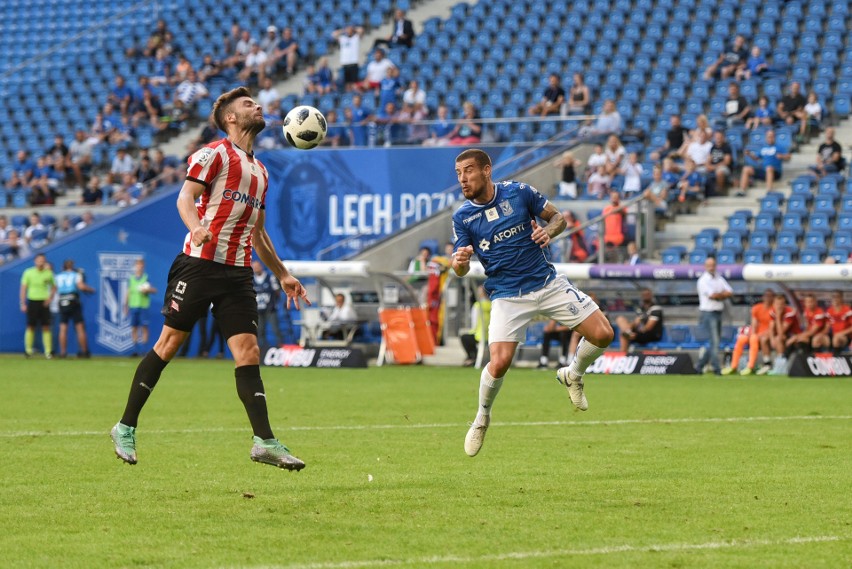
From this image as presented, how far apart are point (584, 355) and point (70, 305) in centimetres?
2081

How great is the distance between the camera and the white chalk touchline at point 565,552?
6020mm

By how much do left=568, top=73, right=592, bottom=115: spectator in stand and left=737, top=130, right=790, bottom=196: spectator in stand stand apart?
3.56 meters

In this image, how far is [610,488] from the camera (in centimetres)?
853

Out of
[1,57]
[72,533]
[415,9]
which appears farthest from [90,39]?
[72,533]

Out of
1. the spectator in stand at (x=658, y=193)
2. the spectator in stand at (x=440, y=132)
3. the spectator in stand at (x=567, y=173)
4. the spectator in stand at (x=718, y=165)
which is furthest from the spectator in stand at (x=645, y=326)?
the spectator in stand at (x=440, y=132)

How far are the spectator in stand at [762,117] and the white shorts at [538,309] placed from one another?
59.7 ft

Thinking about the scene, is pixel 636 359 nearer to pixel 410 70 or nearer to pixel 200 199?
pixel 410 70

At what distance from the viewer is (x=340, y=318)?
86.1ft

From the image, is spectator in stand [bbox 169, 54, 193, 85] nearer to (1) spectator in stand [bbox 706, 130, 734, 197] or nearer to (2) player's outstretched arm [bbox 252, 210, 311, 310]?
(1) spectator in stand [bbox 706, 130, 734, 197]

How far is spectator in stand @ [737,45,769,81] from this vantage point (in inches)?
1121

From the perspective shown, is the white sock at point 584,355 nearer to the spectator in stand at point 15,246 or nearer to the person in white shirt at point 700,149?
the person in white shirt at point 700,149

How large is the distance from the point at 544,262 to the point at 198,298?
8.63 ft

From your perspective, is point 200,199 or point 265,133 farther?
point 265,133

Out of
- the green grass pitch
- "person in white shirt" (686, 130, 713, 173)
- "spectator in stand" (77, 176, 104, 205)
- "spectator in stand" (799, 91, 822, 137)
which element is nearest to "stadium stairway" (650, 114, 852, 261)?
"spectator in stand" (799, 91, 822, 137)
